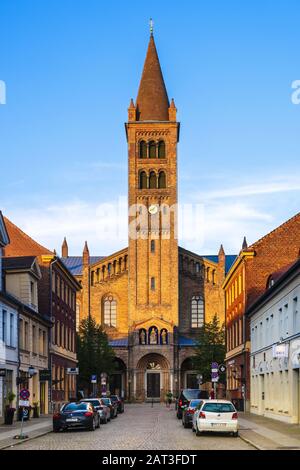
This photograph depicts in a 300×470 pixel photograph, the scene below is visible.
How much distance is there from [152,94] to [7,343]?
2344 inches

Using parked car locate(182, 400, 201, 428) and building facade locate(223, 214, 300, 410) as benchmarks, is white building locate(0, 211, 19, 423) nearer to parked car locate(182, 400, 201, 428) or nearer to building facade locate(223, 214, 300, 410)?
parked car locate(182, 400, 201, 428)

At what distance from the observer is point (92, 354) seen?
7975 cm

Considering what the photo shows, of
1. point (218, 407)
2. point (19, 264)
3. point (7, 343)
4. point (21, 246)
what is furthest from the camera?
point (21, 246)

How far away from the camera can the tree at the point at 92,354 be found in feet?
261

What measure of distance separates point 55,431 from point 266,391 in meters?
16.2

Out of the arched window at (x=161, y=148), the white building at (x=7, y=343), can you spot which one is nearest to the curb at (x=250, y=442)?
the white building at (x=7, y=343)

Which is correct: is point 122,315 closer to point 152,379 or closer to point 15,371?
point 152,379

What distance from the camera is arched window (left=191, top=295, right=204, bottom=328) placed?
313ft

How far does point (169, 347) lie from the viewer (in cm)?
9050

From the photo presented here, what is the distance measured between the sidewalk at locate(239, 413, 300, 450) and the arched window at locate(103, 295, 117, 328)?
59676mm

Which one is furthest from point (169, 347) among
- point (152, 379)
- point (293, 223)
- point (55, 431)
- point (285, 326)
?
point (55, 431)

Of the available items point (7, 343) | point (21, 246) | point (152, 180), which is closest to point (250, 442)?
point (7, 343)

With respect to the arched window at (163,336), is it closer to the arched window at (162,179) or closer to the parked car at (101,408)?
the arched window at (162,179)

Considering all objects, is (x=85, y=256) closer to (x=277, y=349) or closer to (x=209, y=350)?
(x=209, y=350)
